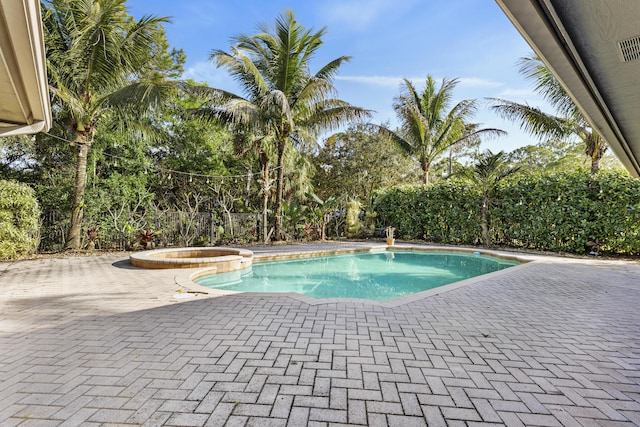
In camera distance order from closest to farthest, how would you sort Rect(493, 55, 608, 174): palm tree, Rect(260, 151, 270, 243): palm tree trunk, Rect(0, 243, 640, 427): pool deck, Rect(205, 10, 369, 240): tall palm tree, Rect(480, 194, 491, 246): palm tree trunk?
Rect(0, 243, 640, 427): pool deck, Rect(493, 55, 608, 174): palm tree, Rect(205, 10, 369, 240): tall palm tree, Rect(480, 194, 491, 246): palm tree trunk, Rect(260, 151, 270, 243): palm tree trunk

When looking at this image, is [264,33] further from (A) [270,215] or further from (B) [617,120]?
(B) [617,120]

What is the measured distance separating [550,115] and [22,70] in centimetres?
1369

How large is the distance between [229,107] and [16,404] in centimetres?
955

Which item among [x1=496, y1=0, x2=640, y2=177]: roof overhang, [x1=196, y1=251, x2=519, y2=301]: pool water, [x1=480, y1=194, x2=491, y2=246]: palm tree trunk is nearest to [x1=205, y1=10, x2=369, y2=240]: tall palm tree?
[x1=196, y1=251, x2=519, y2=301]: pool water

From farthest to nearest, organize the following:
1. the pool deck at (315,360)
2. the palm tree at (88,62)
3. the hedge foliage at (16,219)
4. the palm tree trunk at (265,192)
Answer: the palm tree trunk at (265,192) < the palm tree at (88,62) < the hedge foliage at (16,219) < the pool deck at (315,360)

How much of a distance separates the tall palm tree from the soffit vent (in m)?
9.50

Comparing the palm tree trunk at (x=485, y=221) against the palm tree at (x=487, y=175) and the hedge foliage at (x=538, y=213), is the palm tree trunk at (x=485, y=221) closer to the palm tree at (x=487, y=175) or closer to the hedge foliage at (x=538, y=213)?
the palm tree at (x=487, y=175)

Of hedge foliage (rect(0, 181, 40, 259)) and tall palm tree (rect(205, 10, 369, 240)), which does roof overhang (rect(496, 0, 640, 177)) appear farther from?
hedge foliage (rect(0, 181, 40, 259))

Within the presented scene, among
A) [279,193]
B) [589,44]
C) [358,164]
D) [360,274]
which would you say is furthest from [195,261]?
[358,164]

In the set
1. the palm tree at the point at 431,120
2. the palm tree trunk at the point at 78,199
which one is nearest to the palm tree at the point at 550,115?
the palm tree at the point at 431,120

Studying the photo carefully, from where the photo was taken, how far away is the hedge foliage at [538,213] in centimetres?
899

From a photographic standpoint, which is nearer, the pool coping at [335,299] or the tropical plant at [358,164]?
the pool coping at [335,299]

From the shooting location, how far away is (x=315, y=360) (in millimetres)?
2627

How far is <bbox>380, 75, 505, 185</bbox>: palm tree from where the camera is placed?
14.3 m
